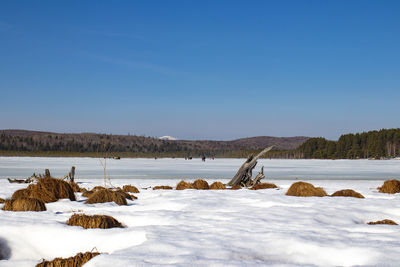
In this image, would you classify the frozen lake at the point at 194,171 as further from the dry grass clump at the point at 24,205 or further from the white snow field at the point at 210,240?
the white snow field at the point at 210,240

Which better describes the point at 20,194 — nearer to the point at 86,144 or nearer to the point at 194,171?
the point at 194,171

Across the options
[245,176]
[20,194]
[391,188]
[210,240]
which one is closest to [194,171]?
[245,176]

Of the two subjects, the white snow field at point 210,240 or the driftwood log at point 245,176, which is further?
the driftwood log at point 245,176

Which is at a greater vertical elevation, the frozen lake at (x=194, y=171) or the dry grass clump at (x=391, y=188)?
the dry grass clump at (x=391, y=188)

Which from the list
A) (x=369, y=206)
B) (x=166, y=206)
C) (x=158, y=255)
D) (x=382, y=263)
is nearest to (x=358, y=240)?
(x=382, y=263)

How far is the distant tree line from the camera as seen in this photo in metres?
108

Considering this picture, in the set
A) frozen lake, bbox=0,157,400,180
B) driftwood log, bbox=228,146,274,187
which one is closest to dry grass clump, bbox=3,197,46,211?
driftwood log, bbox=228,146,274,187

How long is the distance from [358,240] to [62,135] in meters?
157

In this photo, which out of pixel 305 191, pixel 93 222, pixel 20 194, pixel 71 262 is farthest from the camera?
pixel 305 191

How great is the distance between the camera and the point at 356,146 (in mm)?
117188

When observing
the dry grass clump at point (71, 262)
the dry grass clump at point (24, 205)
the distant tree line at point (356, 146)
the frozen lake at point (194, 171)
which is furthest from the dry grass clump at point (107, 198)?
the distant tree line at point (356, 146)

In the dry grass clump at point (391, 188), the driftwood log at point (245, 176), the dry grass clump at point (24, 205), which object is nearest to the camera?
the dry grass clump at point (24, 205)

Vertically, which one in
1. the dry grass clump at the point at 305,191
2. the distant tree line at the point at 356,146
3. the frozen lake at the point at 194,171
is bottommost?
the frozen lake at the point at 194,171

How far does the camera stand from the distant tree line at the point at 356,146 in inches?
4272
